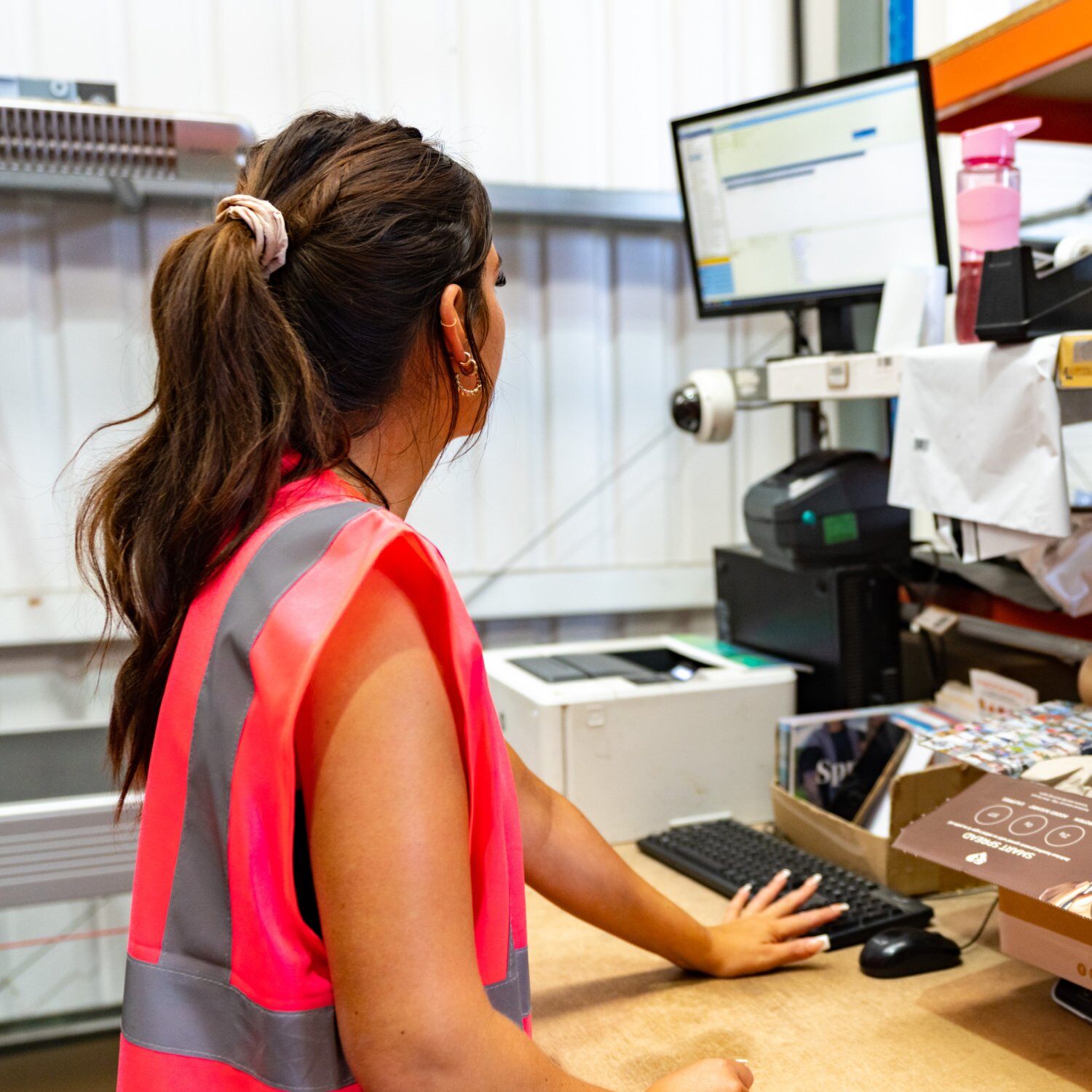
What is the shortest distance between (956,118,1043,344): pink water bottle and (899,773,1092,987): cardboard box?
0.58m

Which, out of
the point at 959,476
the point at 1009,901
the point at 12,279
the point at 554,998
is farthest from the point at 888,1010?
the point at 12,279

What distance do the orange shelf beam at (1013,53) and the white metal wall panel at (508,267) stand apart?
0.87m

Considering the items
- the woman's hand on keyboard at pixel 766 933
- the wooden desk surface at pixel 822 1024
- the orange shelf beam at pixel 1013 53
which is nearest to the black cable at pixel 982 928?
the wooden desk surface at pixel 822 1024

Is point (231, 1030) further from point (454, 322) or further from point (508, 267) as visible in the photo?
point (508, 267)

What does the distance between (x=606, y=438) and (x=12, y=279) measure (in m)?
1.25

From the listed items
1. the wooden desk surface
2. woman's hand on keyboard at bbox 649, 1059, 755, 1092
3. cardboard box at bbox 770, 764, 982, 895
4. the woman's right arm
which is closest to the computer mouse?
the wooden desk surface

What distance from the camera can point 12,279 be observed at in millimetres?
2113

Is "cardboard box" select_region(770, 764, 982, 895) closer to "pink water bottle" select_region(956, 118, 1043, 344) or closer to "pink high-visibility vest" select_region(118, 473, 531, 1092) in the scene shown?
"pink water bottle" select_region(956, 118, 1043, 344)

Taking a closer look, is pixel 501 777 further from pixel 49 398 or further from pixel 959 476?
pixel 49 398

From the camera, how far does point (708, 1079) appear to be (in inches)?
30.6

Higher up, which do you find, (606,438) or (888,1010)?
(606,438)

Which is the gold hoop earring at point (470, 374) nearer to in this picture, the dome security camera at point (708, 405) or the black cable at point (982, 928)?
the black cable at point (982, 928)

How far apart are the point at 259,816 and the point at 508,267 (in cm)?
186

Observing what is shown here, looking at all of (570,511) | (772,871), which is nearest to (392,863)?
(772,871)
